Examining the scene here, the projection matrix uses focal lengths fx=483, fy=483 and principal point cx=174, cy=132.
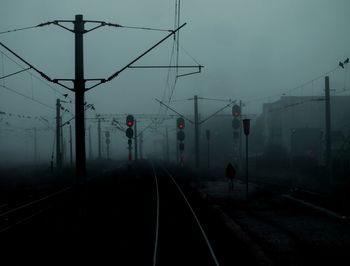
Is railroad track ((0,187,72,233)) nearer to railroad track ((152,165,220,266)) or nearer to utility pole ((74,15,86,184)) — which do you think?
utility pole ((74,15,86,184))

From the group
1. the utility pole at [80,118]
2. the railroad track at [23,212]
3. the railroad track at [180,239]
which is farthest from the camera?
the utility pole at [80,118]

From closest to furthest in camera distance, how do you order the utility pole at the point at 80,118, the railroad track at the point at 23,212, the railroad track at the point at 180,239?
the railroad track at the point at 180,239 < the railroad track at the point at 23,212 < the utility pole at the point at 80,118

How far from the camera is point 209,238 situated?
13.8 metres

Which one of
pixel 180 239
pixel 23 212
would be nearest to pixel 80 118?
pixel 23 212

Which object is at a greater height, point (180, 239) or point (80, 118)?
point (80, 118)

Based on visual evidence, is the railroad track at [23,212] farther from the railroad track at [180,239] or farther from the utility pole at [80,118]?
the railroad track at [180,239]

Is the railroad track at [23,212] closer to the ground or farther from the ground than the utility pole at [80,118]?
closer to the ground

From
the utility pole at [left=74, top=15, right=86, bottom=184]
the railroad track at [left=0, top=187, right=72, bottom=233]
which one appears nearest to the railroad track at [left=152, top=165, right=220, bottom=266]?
the utility pole at [left=74, top=15, right=86, bottom=184]

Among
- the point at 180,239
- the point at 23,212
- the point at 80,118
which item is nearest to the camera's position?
the point at 180,239

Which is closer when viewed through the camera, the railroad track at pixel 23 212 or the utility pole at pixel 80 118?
the railroad track at pixel 23 212

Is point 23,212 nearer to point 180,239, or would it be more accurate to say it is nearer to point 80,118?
point 80,118

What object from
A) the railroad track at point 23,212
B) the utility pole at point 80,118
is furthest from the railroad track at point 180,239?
the railroad track at point 23,212

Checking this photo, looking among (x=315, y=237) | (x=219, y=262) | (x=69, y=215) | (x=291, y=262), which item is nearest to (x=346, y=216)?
(x=315, y=237)

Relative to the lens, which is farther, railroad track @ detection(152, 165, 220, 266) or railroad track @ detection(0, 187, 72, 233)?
railroad track @ detection(0, 187, 72, 233)
